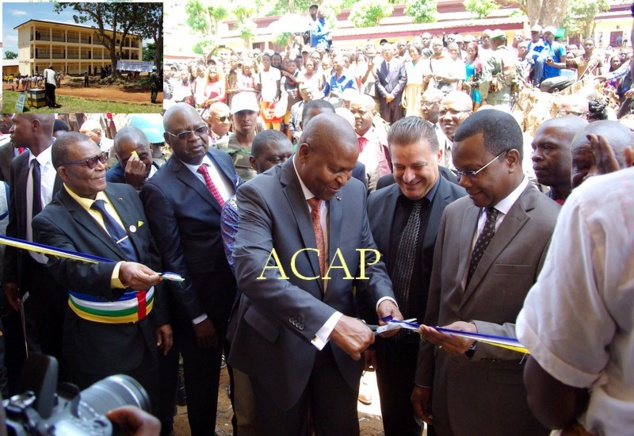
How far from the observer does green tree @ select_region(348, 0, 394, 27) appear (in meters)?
5.91

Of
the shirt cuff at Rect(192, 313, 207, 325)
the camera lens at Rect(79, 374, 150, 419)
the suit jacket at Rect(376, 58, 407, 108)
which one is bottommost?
the shirt cuff at Rect(192, 313, 207, 325)

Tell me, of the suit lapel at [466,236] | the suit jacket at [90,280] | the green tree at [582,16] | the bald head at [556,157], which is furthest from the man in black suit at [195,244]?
the green tree at [582,16]

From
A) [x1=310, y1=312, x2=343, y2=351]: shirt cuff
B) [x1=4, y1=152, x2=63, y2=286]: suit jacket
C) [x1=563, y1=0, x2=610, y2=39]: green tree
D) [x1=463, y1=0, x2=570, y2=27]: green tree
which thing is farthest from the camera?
[x1=463, y1=0, x2=570, y2=27]: green tree

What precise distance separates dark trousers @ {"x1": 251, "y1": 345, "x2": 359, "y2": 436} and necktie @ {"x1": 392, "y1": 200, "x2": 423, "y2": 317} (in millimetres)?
546

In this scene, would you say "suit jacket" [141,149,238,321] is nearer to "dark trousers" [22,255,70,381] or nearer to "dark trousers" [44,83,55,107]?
"dark trousers" [22,255,70,381]

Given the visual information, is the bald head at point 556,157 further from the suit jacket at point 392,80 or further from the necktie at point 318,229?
the suit jacket at point 392,80

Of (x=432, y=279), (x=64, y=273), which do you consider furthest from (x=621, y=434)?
(x=64, y=273)

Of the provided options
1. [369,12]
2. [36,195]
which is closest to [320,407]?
[36,195]

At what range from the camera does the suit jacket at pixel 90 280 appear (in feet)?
9.94

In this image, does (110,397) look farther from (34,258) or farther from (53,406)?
(34,258)

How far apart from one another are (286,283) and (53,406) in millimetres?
1425

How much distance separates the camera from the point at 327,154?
265 cm

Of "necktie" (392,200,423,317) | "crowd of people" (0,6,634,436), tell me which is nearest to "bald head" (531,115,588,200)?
"crowd of people" (0,6,634,436)

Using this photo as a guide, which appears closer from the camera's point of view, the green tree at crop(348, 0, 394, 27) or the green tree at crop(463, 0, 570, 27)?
the green tree at crop(463, 0, 570, 27)
